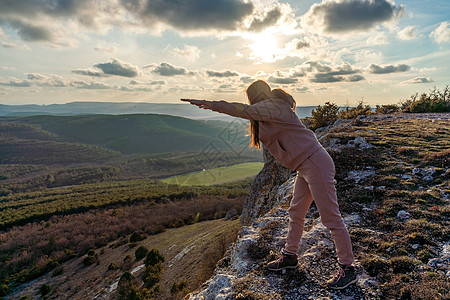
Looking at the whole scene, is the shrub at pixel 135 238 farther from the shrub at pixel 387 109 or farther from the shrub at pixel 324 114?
the shrub at pixel 387 109

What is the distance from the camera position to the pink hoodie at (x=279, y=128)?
262cm

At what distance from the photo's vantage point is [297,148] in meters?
2.79

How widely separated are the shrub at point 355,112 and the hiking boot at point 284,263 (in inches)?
592

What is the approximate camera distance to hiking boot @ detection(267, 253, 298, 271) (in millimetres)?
3311

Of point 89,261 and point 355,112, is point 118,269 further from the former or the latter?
point 355,112

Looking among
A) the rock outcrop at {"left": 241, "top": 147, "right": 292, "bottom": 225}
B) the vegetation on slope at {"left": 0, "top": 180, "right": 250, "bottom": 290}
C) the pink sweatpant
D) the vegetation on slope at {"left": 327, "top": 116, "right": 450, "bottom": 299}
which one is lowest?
the vegetation on slope at {"left": 0, "top": 180, "right": 250, "bottom": 290}

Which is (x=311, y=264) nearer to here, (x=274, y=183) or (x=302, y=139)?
(x=302, y=139)

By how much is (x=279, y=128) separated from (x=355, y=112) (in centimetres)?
1701

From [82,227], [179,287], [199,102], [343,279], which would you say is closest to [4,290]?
[82,227]

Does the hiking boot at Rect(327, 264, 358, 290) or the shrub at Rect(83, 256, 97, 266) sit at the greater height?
the hiking boot at Rect(327, 264, 358, 290)

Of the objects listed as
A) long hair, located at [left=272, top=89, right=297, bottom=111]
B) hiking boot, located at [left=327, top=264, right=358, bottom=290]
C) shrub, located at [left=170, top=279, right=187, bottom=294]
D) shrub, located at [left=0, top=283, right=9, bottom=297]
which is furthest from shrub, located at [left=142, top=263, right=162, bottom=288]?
shrub, located at [left=0, top=283, right=9, bottom=297]

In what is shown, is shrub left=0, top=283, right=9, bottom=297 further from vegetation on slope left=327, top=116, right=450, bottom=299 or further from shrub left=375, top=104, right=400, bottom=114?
shrub left=375, top=104, right=400, bottom=114

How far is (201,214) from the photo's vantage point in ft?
147

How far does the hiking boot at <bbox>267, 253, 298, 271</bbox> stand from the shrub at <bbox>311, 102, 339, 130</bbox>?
1315 centimetres
